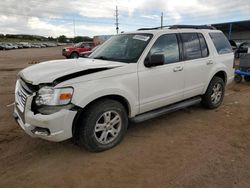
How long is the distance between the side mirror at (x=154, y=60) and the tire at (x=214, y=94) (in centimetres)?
202

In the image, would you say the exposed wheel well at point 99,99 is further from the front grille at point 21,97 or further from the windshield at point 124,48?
the front grille at point 21,97

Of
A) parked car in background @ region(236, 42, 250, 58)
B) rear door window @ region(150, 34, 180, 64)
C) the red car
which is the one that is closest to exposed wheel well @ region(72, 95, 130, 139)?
rear door window @ region(150, 34, 180, 64)

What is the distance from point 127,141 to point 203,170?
134cm

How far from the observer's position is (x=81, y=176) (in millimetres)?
2949

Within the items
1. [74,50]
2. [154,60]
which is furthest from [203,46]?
[74,50]

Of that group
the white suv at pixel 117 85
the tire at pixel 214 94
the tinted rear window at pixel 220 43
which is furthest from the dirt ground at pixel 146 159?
the tinted rear window at pixel 220 43

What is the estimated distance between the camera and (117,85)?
11.4 ft

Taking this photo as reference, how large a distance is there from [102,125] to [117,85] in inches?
25.5

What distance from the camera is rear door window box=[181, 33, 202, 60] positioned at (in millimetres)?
4555

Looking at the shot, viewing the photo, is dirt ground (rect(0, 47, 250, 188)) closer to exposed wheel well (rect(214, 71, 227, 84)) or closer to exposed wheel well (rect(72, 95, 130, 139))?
exposed wheel well (rect(72, 95, 130, 139))

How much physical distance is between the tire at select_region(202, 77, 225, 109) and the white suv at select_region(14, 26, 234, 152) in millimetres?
33

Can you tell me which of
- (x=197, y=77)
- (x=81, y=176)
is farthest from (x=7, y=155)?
(x=197, y=77)

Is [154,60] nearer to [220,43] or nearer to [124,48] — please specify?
[124,48]

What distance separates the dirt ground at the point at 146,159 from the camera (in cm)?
285
